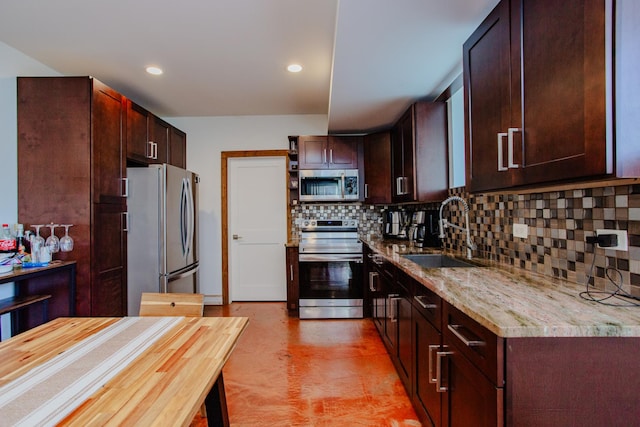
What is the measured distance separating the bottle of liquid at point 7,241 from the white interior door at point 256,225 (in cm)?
227

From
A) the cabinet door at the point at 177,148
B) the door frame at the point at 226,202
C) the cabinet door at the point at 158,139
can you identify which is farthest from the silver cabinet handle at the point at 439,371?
the cabinet door at the point at 177,148

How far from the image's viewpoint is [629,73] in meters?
0.89

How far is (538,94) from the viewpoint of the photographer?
1.20 meters

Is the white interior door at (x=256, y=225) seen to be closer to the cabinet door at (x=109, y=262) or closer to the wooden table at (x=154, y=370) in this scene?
the cabinet door at (x=109, y=262)

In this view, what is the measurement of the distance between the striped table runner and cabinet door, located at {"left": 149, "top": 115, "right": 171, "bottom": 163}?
2548 millimetres

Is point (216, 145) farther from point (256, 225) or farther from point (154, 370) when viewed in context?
point (154, 370)

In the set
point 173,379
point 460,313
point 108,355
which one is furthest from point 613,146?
point 108,355

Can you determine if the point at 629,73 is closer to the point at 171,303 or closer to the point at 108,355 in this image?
the point at 108,355

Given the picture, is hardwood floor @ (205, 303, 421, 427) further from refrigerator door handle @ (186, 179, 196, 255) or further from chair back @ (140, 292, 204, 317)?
refrigerator door handle @ (186, 179, 196, 255)

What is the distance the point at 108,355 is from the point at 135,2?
6.76 feet

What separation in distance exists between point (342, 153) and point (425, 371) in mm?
2774

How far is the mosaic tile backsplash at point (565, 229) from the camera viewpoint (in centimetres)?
117

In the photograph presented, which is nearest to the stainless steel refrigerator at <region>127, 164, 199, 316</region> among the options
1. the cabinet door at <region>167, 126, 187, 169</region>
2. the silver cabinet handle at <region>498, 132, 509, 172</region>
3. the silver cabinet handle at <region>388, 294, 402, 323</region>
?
the cabinet door at <region>167, 126, 187, 169</region>

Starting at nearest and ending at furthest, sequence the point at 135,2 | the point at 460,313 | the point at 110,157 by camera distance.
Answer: the point at 460,313 → the point at 135,2 → the point at 110,157
